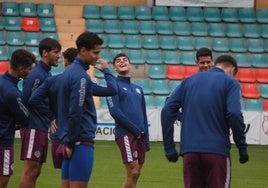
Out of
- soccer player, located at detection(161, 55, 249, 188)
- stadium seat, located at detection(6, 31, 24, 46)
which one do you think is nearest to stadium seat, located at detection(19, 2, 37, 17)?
stadium seat, located at detection(6, 31, 24, 46)

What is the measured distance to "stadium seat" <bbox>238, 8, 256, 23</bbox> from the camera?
1059 inches

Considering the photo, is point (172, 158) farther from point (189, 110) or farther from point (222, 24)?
point (222, 24)

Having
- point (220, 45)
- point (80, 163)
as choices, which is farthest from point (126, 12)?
point (80, 163)

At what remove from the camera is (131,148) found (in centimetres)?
1052

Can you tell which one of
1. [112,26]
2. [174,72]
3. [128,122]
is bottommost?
[174,72]

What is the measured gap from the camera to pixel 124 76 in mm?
10828

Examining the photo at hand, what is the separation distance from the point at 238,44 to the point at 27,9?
7072 millimetres

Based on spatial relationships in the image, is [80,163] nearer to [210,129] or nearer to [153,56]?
[210,129]

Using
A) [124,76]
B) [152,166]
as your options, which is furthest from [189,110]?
[152,166]

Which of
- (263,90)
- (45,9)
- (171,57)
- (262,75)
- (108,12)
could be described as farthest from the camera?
(108,12)

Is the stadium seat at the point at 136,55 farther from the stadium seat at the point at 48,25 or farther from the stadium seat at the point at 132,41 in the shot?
the stadium seat at the point at 48,25

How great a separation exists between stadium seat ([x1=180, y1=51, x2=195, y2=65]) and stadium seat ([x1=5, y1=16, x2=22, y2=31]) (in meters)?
5.32

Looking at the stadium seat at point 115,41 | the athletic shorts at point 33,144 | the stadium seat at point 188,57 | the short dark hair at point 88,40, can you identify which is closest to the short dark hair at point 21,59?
the short dark hair at point 88,40

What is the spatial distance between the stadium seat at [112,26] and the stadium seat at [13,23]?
2792mm
